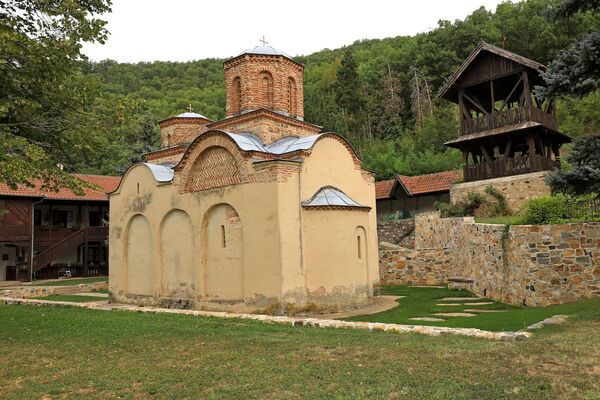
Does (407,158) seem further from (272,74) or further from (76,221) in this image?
(76,221)

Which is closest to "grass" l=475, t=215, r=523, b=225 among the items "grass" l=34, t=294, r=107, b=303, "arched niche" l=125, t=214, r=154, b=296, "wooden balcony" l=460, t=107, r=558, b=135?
"wooden balcony" l=460, t=107, r=558, b=135

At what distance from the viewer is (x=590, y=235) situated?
966 cm

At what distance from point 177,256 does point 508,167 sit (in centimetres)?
1318

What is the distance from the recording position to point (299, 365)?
602 cm

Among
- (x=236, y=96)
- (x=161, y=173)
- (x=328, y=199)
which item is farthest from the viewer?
(x=236, y=96)

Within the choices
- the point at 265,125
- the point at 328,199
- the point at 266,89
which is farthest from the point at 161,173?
the point at 328,199

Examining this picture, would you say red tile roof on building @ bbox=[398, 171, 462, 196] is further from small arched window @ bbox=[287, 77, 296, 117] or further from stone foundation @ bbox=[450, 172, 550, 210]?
small arched window @ bbox=[287, 77, 296, 117]

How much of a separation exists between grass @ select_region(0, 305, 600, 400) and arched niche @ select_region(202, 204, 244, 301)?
3613 millimetres

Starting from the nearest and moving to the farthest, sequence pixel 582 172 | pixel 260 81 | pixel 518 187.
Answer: pixel 582 172 → pixel 260 81 → pixel 518 187

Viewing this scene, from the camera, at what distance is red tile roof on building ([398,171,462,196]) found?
2464 cm

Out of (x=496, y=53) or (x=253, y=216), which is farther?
(x=496, y=53)

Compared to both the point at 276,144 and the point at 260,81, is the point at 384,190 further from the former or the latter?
the point at 276,144

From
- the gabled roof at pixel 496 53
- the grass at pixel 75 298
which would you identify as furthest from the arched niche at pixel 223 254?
the gabled roof at pixel 496 53

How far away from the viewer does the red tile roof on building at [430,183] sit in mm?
24644
